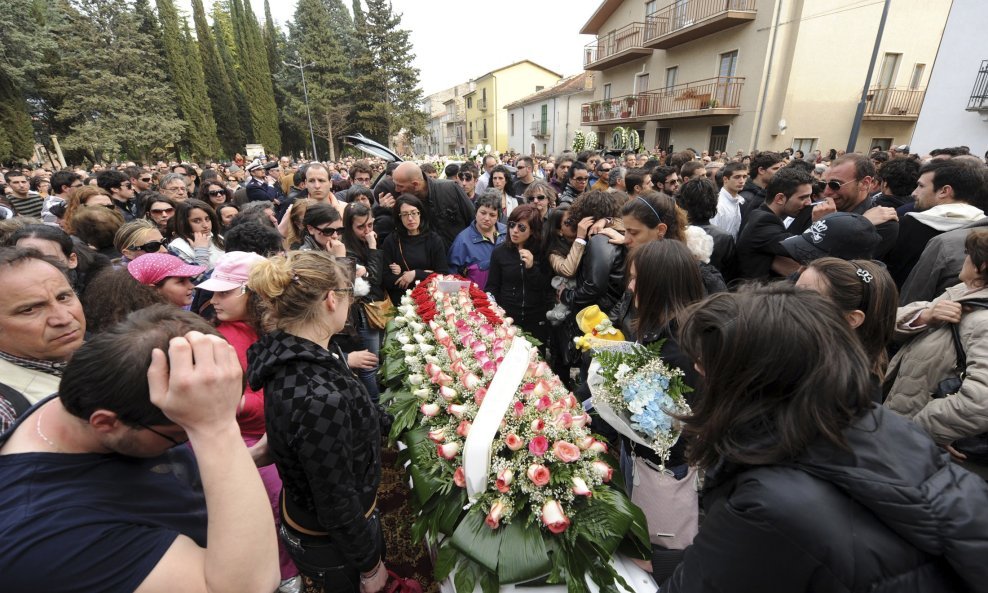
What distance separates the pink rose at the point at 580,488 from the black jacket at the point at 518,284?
95.3 inches

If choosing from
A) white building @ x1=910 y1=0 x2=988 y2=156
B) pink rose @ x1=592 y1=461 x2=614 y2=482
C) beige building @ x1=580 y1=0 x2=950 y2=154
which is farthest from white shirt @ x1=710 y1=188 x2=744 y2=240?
beige building @ x1=580 y1=0 x2=950 y2=154

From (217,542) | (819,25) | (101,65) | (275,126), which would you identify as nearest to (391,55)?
(275,126)

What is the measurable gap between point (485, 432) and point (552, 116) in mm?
35525

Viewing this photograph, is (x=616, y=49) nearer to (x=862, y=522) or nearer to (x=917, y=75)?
(x=917, y=75)

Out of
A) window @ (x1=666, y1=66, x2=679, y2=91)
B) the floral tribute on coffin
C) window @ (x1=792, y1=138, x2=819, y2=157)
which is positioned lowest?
Answer: the floral tribute on coffin

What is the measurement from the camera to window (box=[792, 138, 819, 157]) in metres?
15.3

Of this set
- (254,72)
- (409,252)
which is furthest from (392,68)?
(409,252)

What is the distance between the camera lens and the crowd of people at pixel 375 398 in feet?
2.99

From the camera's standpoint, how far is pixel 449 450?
1928 mm

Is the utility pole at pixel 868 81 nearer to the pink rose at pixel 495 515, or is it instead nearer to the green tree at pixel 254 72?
the pink rose at pixel 495 515

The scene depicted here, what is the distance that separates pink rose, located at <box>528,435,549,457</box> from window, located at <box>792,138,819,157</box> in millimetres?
18098

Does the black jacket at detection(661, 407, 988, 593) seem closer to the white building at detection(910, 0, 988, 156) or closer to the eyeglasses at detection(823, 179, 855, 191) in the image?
the eyeglasses at detection(823, 179, 855, 191)

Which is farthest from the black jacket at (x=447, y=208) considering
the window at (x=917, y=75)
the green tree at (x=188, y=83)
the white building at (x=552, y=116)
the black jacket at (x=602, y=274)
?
the green tree at (x=188, y=83)

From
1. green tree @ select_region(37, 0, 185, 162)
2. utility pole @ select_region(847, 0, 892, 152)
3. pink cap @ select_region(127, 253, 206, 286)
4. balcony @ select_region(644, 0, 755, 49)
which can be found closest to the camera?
pink cap @ select_region(127, 253, 206, 286)
